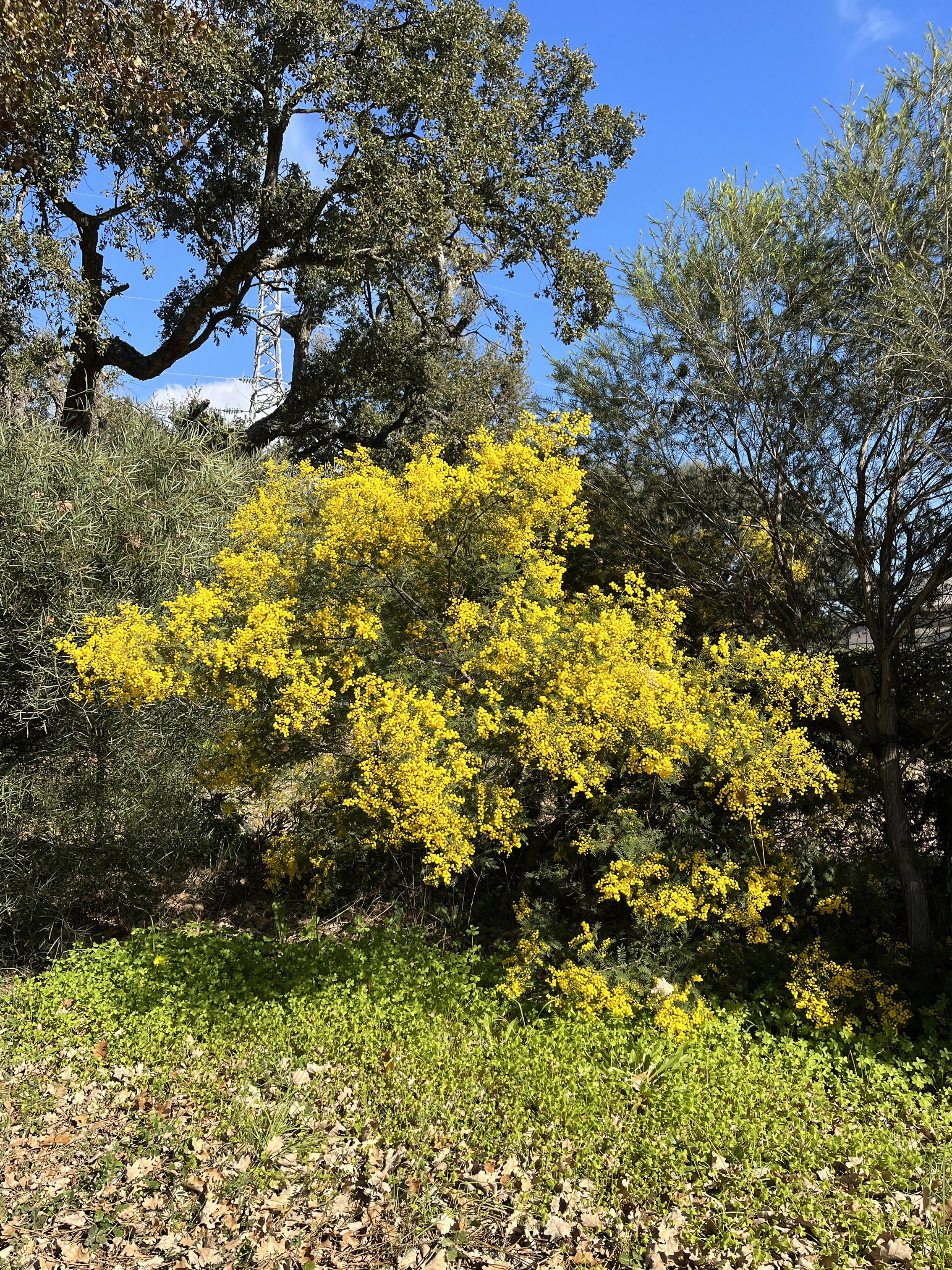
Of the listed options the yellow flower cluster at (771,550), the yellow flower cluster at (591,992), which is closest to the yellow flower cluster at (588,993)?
the yellow flower cluster at (591,992)

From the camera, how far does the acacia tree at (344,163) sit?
7.09m

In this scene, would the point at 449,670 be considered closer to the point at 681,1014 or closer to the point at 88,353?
the point at 681,1014

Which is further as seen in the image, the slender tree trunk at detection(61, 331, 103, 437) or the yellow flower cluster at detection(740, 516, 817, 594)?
the slender tree trunk at detection(61, 331, 103, 437)

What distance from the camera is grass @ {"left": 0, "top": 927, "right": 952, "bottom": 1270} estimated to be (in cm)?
283

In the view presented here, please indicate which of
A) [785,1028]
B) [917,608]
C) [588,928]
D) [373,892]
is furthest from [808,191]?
[373,892]

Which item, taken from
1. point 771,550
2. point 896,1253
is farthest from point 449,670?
point 896,1253

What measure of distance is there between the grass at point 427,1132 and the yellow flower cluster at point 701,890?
1.83 feet

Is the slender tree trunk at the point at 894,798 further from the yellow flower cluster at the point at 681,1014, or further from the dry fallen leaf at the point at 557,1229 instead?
the dry fallen leaf at the point at 557,1229

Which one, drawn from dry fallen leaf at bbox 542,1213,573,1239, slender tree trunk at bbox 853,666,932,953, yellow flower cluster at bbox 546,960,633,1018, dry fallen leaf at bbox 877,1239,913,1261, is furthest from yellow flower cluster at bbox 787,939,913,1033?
dry fallen leaf at bbox 542,1213,573,1239

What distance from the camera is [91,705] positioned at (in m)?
5.01

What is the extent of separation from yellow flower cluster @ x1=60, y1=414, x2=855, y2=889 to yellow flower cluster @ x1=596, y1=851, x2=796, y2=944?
3.0 inches

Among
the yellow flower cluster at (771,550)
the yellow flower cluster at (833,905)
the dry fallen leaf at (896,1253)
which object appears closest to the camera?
the dry fallen leaf at (896,1253)

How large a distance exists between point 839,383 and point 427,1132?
4.63 metres

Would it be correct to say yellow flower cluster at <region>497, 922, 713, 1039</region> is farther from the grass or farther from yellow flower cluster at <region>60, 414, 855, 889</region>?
yellow flower cluster at <region>60, 414, 855, 889</region>
